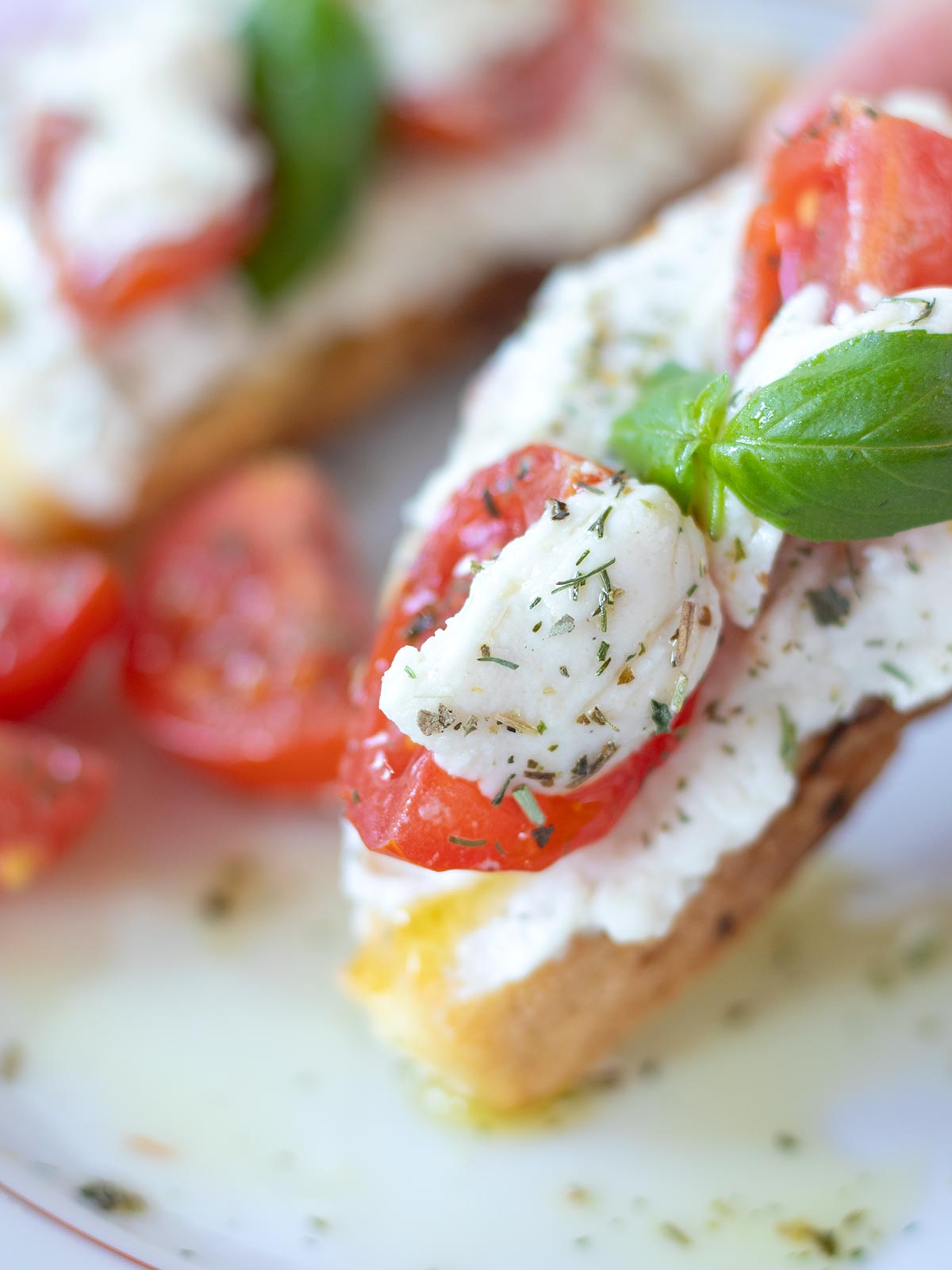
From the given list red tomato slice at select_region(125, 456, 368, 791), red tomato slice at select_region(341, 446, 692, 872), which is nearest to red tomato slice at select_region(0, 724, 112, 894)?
red tomato slice at select_region(125, 456, 368, 791)

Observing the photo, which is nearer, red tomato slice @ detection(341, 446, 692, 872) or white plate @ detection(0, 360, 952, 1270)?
red tomato slice @ detection(341, 446, 692, 872)

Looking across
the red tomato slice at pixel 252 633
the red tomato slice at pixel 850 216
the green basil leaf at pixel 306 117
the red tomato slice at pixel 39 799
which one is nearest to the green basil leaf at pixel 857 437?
the red tomato slice at pixel 850 216

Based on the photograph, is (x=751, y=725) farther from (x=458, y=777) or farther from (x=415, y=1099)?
(x=415, y=1099)

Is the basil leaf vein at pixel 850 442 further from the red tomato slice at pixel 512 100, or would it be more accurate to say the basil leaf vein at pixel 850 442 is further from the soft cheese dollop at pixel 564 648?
the red tomato slice at pixel 512 100

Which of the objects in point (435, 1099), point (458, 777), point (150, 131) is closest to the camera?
point (458, 777)

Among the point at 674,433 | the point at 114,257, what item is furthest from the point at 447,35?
the point at 674,433

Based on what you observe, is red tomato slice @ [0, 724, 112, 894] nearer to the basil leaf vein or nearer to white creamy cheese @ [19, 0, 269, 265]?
white creamy cheese @ [19, 0, 269, 265]

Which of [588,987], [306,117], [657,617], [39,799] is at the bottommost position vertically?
[39,799]
